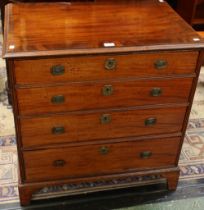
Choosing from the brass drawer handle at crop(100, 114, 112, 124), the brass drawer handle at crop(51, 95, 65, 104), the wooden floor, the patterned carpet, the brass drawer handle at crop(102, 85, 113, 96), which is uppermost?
the brass drawer handle at crop(102, 85, 113, 96)

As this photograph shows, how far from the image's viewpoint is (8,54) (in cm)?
125

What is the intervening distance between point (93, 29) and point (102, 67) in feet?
0.59

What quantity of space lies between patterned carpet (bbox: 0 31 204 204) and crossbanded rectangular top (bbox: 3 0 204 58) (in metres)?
0.79

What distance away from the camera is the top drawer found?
4.30ft

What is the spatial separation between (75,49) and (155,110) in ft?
1.49

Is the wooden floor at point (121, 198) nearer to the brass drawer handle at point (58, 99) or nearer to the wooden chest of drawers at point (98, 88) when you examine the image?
the wooden chest of drawers at point (98, 88)

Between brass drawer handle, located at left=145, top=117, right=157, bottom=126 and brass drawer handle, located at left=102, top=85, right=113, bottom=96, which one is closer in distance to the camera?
brass drawer handle, located at left=102, top=85, right=113, bottom=96

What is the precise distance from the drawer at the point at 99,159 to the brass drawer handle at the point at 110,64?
1.27 feet

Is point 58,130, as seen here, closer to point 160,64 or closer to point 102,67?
point 102,67

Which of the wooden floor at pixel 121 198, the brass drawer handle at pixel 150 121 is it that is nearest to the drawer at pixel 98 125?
the brass drawer handle at pixel 150 121

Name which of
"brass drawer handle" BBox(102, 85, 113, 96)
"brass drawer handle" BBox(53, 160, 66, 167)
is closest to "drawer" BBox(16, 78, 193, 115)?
"brass drawer handle" BBox(102, 85, 113, 96)

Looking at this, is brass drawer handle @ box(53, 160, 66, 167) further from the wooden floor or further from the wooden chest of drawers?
the wooden floor

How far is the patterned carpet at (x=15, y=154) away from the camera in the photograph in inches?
70.2

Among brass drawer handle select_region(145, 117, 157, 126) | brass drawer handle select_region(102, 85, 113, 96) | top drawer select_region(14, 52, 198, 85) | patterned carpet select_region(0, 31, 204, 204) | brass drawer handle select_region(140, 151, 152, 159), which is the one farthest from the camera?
patterned carpet select_region(0, 31, 204, 204)
